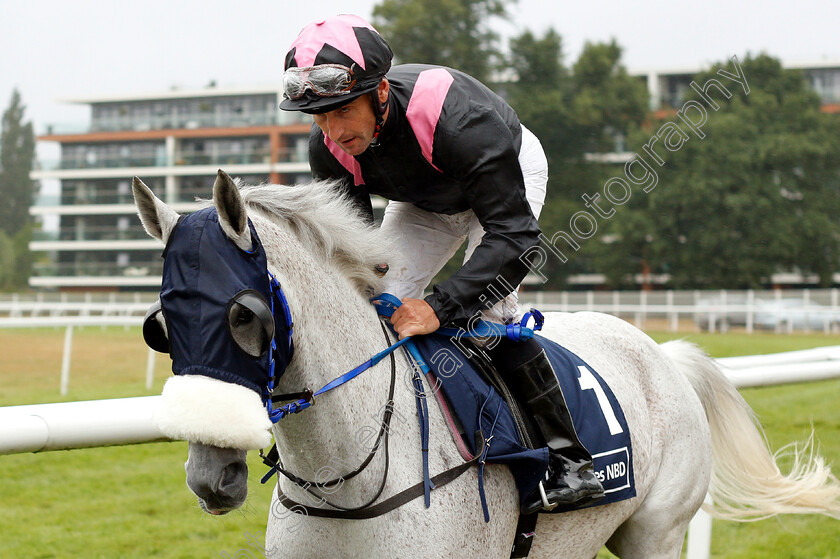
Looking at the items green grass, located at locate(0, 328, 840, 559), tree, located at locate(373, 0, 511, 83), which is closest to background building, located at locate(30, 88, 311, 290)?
tree, located at locate(373, 0, 511, 83)

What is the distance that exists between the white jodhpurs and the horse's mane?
1.19ft

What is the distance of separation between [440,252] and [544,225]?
32.0 metres

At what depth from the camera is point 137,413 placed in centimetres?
269

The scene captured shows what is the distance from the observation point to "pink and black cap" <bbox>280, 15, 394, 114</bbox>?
2158 millimetres

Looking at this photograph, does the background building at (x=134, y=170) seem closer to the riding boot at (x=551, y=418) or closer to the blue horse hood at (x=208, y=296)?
the riding boot at (x=551, y=418)

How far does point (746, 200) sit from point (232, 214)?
36.1 m

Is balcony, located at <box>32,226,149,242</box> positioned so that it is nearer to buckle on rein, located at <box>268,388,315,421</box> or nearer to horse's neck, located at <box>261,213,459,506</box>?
horse's neck, located at <box>261,213,459,506</box>

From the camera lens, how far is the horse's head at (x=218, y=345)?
5.56 ft

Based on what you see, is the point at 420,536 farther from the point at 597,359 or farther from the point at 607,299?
the point at 607,299

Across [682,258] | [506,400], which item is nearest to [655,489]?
[506,400]

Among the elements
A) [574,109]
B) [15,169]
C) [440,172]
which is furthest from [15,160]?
[440,172]

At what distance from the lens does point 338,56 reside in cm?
217

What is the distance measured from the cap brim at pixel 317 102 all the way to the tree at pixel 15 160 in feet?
228

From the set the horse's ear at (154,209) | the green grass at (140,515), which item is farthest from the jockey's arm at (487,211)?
the green grass at (140,515)
